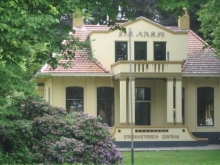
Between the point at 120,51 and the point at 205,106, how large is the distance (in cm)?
630

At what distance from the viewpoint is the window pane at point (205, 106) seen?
111 ft

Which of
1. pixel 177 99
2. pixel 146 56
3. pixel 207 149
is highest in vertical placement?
pixel 146 56

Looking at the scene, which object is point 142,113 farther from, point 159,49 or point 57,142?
point 57,142

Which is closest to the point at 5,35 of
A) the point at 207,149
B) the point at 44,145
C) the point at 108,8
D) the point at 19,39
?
the point at 19,39

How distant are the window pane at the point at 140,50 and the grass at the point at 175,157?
6.86m

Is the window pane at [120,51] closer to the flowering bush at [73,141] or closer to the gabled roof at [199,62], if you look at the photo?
the gabled roof at [199,62]

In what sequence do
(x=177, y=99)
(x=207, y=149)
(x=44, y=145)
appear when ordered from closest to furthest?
1. (x=44, y=145)
2. (x=207, y=149)
3. (x=177, y=99)

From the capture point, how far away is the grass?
23152 millimetres

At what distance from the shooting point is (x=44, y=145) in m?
16.8

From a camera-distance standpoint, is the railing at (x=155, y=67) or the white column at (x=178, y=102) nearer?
the railing at (x=155, y=67)

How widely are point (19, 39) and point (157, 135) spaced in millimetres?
21609

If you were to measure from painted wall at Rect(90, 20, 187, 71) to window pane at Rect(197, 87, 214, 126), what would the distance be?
106 inches

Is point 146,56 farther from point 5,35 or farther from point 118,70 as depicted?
Answer: point 5,35

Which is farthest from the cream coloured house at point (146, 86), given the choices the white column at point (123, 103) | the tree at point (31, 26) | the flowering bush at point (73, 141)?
the tree at point (31, 26)
